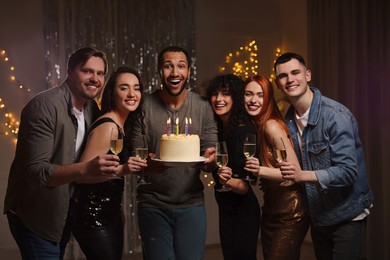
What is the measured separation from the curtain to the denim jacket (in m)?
1.94

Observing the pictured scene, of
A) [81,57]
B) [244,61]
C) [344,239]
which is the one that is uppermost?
[244,61]

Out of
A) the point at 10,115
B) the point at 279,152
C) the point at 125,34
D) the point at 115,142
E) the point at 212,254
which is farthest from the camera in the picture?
the point at 212,254

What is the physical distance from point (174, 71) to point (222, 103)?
13.9 inches

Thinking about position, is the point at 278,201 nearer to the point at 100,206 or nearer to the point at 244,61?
the point at 100,206

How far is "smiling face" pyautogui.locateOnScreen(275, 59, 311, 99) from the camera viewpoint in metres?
3.51

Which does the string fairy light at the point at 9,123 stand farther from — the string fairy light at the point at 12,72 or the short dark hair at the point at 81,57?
the short dark hair at the point at 81,57

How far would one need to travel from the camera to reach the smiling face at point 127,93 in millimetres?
3473

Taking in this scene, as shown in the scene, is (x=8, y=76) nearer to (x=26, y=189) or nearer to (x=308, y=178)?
(x=26, y=189)

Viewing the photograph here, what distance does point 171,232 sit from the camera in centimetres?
362

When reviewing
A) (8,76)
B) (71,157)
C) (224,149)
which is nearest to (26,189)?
(71,157)

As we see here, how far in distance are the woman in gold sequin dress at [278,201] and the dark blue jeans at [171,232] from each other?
16.6 inches

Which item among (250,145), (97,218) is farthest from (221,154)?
(97,218)

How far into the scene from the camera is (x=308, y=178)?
10.9ft

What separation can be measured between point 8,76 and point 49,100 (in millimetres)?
2435
